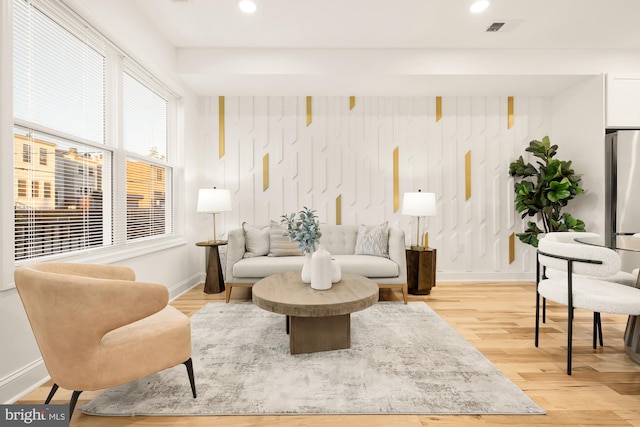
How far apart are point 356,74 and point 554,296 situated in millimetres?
3110

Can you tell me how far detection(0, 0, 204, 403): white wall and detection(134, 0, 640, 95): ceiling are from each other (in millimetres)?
234

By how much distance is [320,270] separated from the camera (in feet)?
8.02

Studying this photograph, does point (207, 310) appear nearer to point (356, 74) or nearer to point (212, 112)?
point (212, 112)

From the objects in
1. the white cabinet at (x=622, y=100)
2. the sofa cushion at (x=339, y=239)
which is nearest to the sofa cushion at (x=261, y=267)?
the sofa cushion at (x=339, y=239)

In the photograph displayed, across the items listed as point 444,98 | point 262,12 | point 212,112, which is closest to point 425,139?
point 444,98

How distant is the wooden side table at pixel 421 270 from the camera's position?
3850mm

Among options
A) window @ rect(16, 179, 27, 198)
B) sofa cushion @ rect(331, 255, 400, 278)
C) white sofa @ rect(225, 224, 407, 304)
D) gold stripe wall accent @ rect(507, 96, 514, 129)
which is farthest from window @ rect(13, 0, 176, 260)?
gold stripe wall accent @ rect(507, 96, 514, 129)

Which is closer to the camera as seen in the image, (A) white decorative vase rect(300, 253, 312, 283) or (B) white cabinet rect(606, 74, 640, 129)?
(A) white decorative vase rect(300, 253, 312, 283)

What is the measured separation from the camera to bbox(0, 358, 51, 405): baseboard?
1.75 meters

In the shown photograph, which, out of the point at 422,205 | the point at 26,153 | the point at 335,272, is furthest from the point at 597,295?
the point at 26,153

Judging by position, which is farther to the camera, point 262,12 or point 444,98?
point 444,98

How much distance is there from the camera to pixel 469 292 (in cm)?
407

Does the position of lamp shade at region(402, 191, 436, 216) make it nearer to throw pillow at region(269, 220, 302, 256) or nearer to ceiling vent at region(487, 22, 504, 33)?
throw pillow at region(269, 220, 302, 256)

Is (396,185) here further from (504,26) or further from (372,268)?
(504,26)
